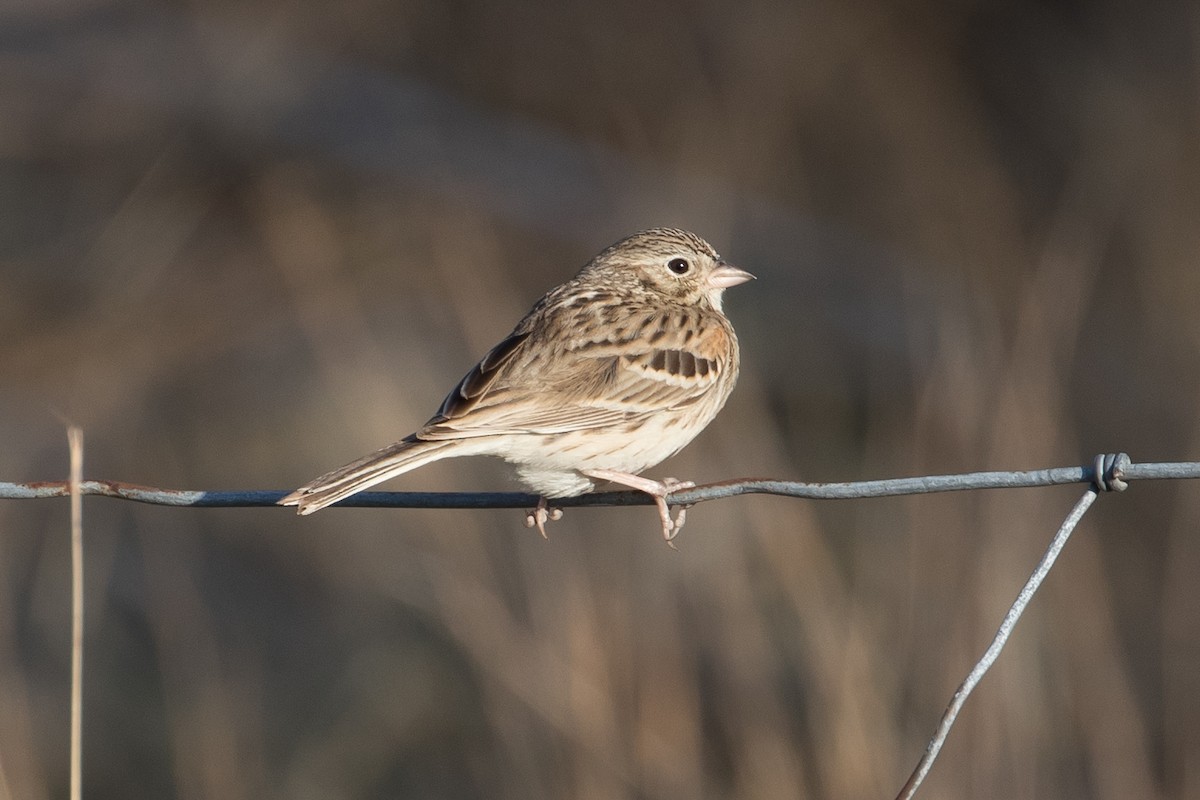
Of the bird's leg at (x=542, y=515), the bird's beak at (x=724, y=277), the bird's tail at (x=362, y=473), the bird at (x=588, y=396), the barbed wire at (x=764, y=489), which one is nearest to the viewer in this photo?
the barbed wire at (x=764, y=489)

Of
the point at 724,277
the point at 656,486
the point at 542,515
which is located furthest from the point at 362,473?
the point at 724,277

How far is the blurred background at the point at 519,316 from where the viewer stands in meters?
6.14

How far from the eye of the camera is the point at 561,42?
13414 millimetres

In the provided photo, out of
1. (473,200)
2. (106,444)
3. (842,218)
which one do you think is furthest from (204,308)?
(842,218)

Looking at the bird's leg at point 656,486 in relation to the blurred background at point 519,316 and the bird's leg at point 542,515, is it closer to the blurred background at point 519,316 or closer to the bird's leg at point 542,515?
the bird's leg at point 542,515

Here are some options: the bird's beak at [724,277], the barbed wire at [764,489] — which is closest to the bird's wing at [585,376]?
the bird's beak at [724,277]

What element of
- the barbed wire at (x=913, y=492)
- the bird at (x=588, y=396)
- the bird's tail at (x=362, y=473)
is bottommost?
the barbed wire at (x=913, y=492)

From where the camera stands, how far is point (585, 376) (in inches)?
184

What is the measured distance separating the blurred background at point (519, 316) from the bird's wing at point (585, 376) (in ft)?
4.84

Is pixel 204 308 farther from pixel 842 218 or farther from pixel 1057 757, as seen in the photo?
pixel 1057 757

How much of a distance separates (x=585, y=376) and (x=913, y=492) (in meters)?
1.57

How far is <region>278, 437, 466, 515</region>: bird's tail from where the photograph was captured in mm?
3656

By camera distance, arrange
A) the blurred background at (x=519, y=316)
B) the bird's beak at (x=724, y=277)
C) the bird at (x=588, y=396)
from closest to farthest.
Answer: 1. the bird at (x=588, y=396)
2. the bird's beak at (x=724, y=277)
3. the blurred background at (x=519, y=316)

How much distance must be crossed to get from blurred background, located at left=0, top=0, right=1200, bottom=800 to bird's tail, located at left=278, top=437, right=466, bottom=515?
2.03 m
